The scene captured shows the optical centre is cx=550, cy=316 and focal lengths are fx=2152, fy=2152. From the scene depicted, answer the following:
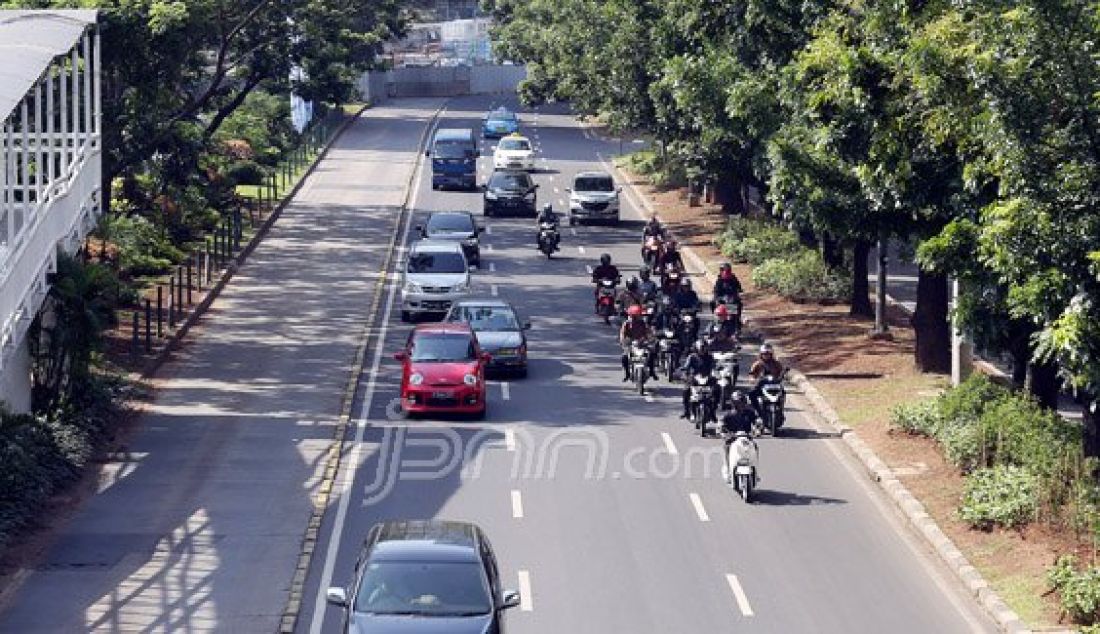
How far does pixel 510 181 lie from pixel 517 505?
41254 mm

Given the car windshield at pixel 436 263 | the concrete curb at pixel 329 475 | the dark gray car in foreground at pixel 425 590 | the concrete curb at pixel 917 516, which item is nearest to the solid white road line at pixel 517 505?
the concrete curb at pixel 329 475

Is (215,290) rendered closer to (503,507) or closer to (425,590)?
(503,507)

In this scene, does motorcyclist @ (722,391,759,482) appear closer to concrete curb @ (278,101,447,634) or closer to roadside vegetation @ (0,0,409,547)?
concrete curb @ (278,101,447,634)

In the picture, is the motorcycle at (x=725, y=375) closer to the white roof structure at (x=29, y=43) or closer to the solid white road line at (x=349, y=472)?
the solid white road line at (x=349, y=472)

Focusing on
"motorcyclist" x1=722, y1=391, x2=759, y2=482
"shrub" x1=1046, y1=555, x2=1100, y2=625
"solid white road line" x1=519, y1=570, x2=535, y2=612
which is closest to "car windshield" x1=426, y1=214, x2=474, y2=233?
"motorcyclist" x1=722, y1=391, x2=759, y2=482

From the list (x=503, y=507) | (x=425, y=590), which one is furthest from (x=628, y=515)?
(x=425, y=590)

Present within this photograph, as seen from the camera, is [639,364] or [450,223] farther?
[450,223]

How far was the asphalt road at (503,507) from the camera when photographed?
24.2 meters

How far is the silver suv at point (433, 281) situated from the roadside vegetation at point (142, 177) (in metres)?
5.69

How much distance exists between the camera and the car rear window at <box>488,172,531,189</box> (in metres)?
69.9

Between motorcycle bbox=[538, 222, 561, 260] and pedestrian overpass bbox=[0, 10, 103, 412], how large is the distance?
20.1 metres

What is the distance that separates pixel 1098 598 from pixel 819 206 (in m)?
14.2

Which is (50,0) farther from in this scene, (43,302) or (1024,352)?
(1024,352)

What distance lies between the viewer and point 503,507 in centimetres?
2958
